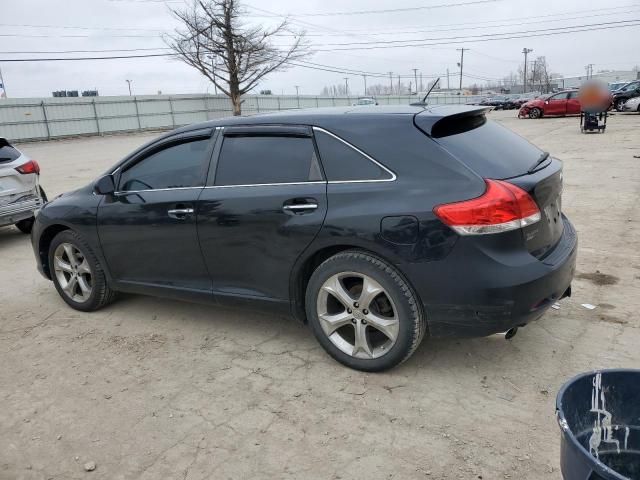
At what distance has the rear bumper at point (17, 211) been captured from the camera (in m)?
7.07

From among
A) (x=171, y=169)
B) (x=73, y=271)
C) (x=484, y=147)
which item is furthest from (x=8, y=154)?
(x=484, y=147)

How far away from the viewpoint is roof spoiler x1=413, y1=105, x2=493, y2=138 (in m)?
3.17

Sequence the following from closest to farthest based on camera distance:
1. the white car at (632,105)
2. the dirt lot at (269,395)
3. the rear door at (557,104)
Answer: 1. the dirt lot at (269,395)
2. the white car at (632,105)
3. the rear door at (557,104)

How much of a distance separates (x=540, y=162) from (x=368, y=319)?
5.02ft

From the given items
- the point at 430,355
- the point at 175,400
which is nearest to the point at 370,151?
the point at 430,355

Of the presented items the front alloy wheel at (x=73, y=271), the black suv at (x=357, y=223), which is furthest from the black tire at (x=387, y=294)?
the front alloy wheel at (x=73, y=271)

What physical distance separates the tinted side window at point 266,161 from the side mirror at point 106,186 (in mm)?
1070

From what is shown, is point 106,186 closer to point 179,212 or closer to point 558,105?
point 179,212

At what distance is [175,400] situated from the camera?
321cm

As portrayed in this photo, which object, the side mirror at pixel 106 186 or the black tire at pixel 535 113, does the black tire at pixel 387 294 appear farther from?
the black tire at pixel 535 113

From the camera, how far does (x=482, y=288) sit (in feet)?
9.46

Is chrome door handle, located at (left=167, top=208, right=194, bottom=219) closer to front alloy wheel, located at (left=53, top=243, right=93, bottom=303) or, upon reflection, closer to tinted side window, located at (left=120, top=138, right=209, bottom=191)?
tinted side window, located at (left=120, top=138, right=209, bottom=191)

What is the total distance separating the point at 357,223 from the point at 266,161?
33.8 inches

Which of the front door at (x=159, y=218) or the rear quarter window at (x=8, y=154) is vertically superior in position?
the rear quarter window at (x=8, y=154)
